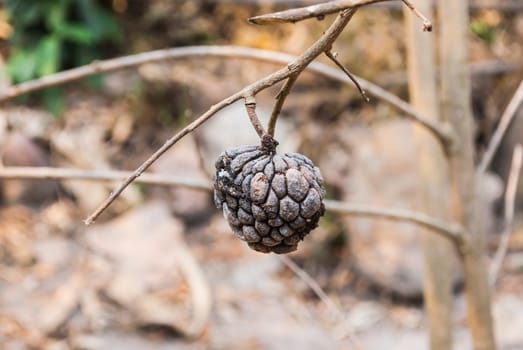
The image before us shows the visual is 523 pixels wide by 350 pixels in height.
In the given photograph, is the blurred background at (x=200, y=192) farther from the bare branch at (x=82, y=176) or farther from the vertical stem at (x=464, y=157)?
the bare branch at (x=82, y=176)

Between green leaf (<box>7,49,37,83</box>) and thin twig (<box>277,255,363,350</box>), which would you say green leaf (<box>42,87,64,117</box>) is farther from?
thin twig (<box>277,255,363,350</box>)

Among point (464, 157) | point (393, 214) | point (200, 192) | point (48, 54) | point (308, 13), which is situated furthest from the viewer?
point (48, 54)

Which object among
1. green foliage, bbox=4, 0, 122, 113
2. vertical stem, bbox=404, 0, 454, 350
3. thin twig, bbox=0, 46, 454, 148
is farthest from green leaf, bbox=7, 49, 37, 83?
vertical stem, bbox=404, 0, 454, 350

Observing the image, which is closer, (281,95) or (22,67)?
(281,95)

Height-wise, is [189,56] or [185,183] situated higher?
[189,56]

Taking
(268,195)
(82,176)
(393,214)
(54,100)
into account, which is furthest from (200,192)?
(268,195)

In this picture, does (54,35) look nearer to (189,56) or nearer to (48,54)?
(48,54)

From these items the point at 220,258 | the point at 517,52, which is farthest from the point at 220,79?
the point at 517,52
